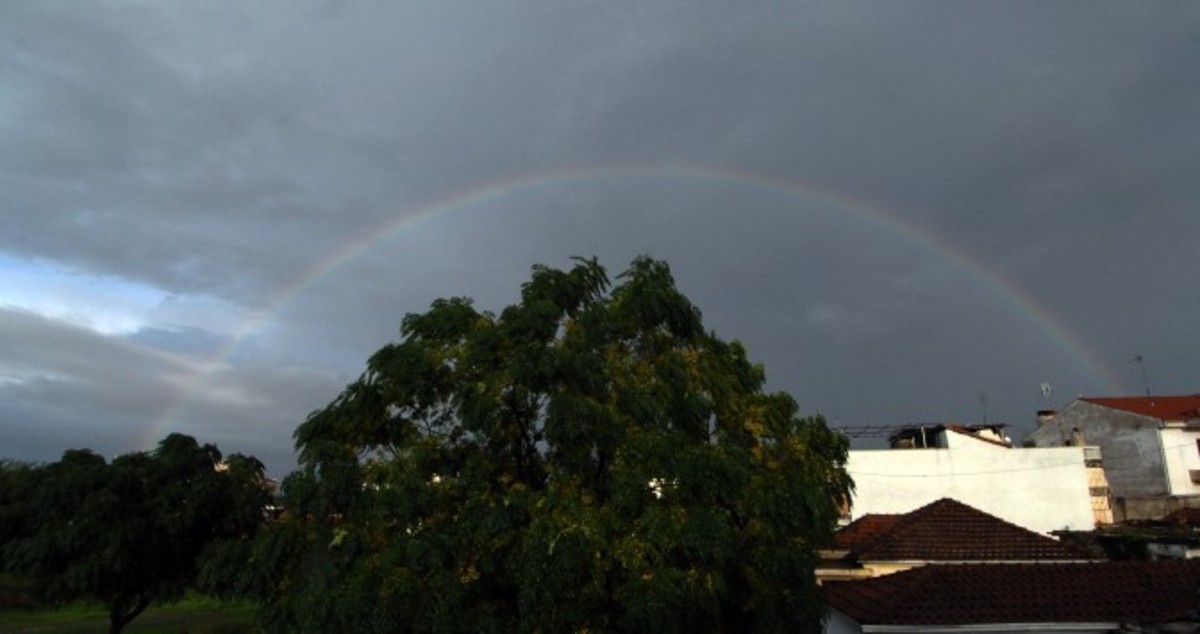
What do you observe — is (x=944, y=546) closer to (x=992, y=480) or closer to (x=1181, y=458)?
(x=992, y=480)

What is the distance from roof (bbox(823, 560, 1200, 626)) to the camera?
14539mm

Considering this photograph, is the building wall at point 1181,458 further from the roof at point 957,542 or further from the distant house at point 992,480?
the roof at point 957,542

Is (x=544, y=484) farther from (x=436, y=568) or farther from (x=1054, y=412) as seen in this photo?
(x=1054, y=412)

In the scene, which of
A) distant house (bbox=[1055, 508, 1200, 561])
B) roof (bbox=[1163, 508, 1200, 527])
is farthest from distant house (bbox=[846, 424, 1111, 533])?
roof (bbox=[1163, 508, 1200, 527])

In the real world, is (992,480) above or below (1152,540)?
above

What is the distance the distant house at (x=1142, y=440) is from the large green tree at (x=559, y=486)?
40.9 metres

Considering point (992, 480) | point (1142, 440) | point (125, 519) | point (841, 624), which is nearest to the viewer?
point (841, 624)

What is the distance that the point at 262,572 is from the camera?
12.9m

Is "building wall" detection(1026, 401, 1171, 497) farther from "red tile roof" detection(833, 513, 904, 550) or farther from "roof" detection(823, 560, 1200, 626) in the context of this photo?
"roof" detection(823, 560, 1200, 626)

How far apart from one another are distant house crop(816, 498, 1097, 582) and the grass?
2603 centimetres

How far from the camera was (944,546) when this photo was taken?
2205 centimetres

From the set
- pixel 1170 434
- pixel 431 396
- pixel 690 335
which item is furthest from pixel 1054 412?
pixel 431 396

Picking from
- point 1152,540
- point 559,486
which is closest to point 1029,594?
point 559,486

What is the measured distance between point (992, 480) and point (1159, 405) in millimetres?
16043
